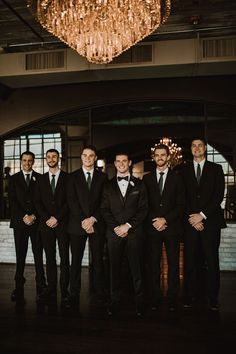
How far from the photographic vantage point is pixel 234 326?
3.39m

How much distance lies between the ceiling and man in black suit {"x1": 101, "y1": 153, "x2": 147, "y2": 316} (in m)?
2.15

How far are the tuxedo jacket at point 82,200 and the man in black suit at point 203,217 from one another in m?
0.93

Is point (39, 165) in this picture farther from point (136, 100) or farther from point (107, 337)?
point (107, 337)

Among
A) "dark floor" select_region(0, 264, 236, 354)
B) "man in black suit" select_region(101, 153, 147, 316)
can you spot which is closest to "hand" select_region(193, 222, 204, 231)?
"man in black suit" select_region(101, 153, 147, 316)

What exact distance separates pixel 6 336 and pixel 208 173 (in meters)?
2.46

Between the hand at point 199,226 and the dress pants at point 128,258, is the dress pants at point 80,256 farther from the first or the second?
the hand at point 199,226

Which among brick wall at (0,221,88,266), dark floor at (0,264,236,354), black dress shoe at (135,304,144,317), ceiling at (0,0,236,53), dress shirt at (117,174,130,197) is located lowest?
dark floor at (0,264,236,354)

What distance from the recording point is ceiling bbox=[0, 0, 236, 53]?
4.46m

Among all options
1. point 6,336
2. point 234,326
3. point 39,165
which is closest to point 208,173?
point 234,326

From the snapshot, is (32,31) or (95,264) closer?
(95,264)

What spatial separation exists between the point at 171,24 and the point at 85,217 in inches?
112

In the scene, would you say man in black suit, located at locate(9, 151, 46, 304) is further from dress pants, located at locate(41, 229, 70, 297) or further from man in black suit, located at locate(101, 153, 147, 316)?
man in black suit, located at locate(101, 153, 147, 316)

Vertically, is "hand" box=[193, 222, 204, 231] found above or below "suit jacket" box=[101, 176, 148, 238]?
below

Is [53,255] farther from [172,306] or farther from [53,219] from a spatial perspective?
[172,306]
